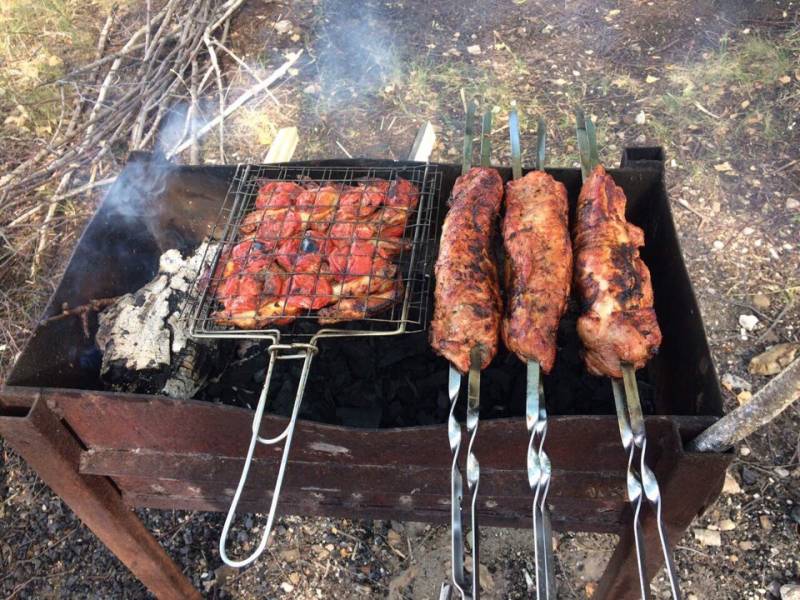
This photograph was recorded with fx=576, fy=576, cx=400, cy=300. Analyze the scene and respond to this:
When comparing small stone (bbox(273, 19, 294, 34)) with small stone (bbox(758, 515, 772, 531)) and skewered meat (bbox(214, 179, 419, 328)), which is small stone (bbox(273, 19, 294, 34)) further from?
small stone (bbox(758, 515, 772, 531))

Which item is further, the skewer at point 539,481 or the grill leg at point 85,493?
the grill leg at point 85,493

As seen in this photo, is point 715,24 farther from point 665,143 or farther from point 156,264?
point 156,264

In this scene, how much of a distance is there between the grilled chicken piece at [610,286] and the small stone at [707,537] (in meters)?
1.87

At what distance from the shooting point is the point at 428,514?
9.03 ft

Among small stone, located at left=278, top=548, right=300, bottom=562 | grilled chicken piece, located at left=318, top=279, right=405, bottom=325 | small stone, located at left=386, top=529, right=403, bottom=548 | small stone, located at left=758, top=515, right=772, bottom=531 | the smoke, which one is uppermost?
grilled chicken piece, located at left=318, top=279, right=405, bottom=325

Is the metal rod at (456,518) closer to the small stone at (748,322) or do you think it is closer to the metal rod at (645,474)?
the metal rod at (645,474)

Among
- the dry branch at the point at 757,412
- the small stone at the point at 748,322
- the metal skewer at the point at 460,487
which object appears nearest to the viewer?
the dry branch at the point at 757,412

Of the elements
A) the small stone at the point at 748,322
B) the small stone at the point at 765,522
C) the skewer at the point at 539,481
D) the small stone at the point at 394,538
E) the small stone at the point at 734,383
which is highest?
the skewer at the point at 539,481

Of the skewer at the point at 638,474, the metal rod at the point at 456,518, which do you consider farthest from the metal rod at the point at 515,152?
the metal rod at the point at 456,518

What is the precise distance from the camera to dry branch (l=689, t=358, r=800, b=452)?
165 centimetres

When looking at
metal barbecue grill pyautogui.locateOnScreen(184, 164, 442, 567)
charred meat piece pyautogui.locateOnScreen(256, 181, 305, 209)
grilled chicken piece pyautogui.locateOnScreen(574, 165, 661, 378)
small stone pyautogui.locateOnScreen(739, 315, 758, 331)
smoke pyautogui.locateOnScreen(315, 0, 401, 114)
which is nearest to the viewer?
grilled chicken piece pyautogui.locateOnScreen(574, 165, 661, 378)

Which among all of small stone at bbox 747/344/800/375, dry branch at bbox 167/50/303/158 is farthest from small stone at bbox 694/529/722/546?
dry branch at bbox 167/50/303/158

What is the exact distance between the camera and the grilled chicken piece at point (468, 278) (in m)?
2.43

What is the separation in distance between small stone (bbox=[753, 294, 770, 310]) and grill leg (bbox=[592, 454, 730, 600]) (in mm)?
2618
